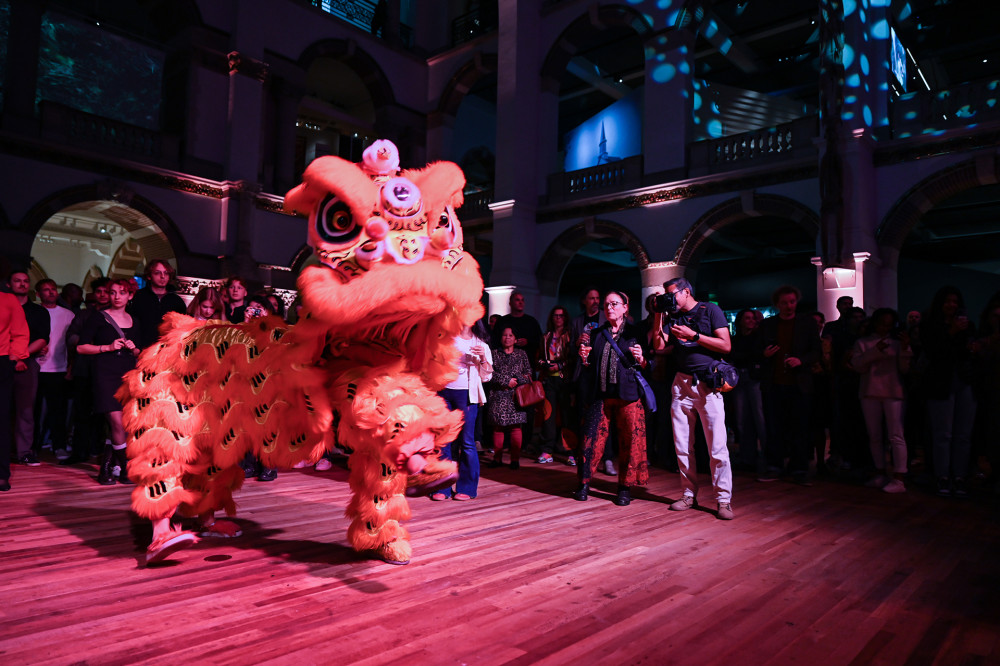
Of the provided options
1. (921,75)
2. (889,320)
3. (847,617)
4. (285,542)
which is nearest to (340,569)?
(285,542)

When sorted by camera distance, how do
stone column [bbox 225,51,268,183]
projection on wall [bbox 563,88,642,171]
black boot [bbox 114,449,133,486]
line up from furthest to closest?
projection on wall [bbox 563,88,642,171]
stone column [bbox 225,51,268,183]
black boot [bbox 114,449,133,486]

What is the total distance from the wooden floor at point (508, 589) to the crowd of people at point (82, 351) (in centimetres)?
65

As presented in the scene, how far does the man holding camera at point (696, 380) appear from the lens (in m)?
3.87

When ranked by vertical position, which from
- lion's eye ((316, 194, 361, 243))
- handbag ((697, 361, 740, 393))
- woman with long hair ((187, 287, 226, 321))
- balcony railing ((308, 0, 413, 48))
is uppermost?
balcony railing ((308, 0, 413, 48))

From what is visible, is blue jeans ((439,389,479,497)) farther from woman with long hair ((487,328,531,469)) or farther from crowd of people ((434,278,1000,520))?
woman with long hair ((487,328,531,469))

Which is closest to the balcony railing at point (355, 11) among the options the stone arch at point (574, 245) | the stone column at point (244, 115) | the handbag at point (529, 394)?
the stone column at point (244, 115)

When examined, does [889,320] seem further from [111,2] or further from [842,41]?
[111,2]

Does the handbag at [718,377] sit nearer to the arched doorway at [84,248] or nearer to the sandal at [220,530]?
the sandal at [220,530]

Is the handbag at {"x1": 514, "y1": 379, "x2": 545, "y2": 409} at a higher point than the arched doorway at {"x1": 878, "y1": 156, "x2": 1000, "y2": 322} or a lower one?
lower

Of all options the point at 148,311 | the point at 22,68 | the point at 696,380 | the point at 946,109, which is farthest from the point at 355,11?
the point at 696,380

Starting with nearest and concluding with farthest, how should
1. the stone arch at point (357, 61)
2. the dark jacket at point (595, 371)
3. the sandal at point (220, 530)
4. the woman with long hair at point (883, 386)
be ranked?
the sandal at point (220, 530)
the dark jacket at point (595, 371)
the woman with long hair at point (883, 386)
the stone arch at point (357, 61)

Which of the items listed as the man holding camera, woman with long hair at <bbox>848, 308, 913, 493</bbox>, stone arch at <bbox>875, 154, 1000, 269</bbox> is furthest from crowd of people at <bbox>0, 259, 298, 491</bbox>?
stone arch at <bbox>875, 154, 1000, 269</bbox>

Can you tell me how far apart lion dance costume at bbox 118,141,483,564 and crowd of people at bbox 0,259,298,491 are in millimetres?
1379

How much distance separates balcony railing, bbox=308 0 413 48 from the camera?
1399 centimetres
